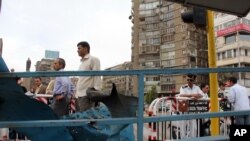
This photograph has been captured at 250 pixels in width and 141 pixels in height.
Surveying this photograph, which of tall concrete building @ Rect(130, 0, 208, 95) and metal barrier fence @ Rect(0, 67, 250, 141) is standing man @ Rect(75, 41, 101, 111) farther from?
tall concrete building @ Rect(130, 0, 208, 95)

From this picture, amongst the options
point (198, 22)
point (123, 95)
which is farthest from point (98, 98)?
point (198, 22)

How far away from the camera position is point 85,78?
6.39 metres

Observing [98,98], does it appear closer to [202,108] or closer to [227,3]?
[227,3]

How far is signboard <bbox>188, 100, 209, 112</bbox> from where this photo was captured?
8.25 m

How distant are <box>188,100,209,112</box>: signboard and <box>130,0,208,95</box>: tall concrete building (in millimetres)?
71538

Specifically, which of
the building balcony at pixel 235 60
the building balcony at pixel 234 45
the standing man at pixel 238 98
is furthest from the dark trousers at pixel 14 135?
the building balcony at pixel 234 45

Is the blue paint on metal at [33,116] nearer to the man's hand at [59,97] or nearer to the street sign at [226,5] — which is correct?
the street sign at [226,5]

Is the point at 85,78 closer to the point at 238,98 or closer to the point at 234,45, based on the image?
the point at 238,98

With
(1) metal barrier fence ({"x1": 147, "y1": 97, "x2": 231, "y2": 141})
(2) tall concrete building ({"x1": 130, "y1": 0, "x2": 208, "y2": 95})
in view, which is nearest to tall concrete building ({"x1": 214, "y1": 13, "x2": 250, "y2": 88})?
(2) tall concrete building ({"x1": 130, "y1": 0, "x2": 208, "y2": 95})

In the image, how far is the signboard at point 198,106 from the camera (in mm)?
8247

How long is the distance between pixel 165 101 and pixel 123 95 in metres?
3.87

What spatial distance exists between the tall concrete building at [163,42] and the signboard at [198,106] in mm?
71538

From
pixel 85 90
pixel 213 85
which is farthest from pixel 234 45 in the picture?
pixel 213 85

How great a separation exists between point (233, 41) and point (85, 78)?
6318 centimetres
